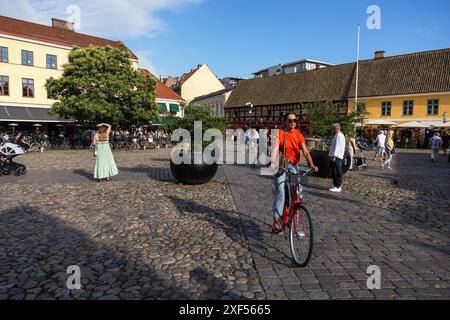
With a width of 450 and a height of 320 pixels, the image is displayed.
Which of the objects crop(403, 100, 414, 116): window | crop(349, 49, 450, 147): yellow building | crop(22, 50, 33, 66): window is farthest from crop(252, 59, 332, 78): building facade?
crop(22, 50, 33, 66): window

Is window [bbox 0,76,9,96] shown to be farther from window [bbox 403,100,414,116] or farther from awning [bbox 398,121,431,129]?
window [bbox 403,100,414,116]

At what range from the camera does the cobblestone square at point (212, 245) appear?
3.42 m

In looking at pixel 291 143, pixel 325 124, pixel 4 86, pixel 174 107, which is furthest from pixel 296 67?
pixel 291 143

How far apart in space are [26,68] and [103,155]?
29302 millimetres

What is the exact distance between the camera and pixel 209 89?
6894 cm

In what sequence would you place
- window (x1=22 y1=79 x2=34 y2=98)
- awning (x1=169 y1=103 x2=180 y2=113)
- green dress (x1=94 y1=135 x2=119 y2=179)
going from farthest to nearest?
1. awning (x1=169 y1=103 x2=180 y2=113)
2. window (x1=22 y1=79 x2=34 y2=98)
3. green dress (x1=94 y1=135 x2=119 y2=179)

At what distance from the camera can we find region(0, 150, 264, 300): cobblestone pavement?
11.2 feet

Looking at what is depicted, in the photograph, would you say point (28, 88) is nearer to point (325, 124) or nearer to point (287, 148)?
point (325, 124)

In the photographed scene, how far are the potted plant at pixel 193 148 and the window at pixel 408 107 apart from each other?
31906mm

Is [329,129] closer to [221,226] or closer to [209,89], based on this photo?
[221,226]

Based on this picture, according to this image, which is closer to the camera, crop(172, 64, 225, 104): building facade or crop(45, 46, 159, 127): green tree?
crop(45, 46, 159, 127): green tree

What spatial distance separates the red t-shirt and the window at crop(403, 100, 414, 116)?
3547 cm

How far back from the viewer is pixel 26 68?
32656 millimetres
